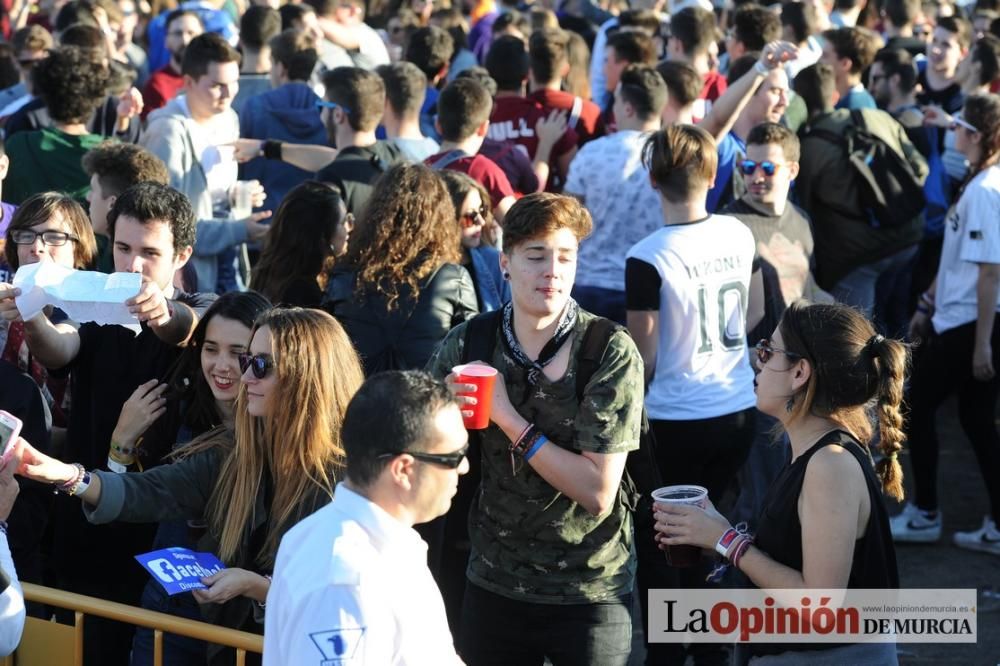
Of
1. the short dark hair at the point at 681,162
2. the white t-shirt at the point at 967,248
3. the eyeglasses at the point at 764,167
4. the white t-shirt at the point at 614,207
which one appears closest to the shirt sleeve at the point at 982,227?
the white t-shirt at the point at 967,248

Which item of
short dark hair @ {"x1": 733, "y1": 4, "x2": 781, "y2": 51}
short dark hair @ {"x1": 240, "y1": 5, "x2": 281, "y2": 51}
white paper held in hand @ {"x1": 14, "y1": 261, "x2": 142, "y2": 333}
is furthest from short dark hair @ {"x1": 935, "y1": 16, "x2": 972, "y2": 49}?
white paper held in hand @ {"x1": 14, "y1": 261, "x2": 142, "y2": 333}

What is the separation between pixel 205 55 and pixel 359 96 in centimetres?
98

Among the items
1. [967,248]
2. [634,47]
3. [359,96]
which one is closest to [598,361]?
A: [359,96]

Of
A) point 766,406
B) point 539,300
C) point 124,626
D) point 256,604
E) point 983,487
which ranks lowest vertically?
point 983,487

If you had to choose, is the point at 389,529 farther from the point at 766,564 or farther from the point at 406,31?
the point at 406,31

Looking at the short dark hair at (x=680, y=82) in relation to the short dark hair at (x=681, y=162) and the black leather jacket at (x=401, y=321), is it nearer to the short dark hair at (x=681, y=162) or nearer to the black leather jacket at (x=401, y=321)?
the short dark hair at (x=681, y=162)

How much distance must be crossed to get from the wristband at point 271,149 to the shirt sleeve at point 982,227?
3692 millimetres

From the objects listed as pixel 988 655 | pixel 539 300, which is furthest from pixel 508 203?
pixel 988 655

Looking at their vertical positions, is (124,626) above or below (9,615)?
below

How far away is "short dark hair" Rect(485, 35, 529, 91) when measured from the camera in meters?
8.23

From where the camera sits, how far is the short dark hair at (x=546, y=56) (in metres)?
8.12

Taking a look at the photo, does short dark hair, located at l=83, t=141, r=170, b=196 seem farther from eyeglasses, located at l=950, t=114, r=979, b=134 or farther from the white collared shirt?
eyeglasses, located at l=950, t=114, r=979, b=134

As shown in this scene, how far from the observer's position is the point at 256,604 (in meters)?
3.72

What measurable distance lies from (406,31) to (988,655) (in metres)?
7.62
